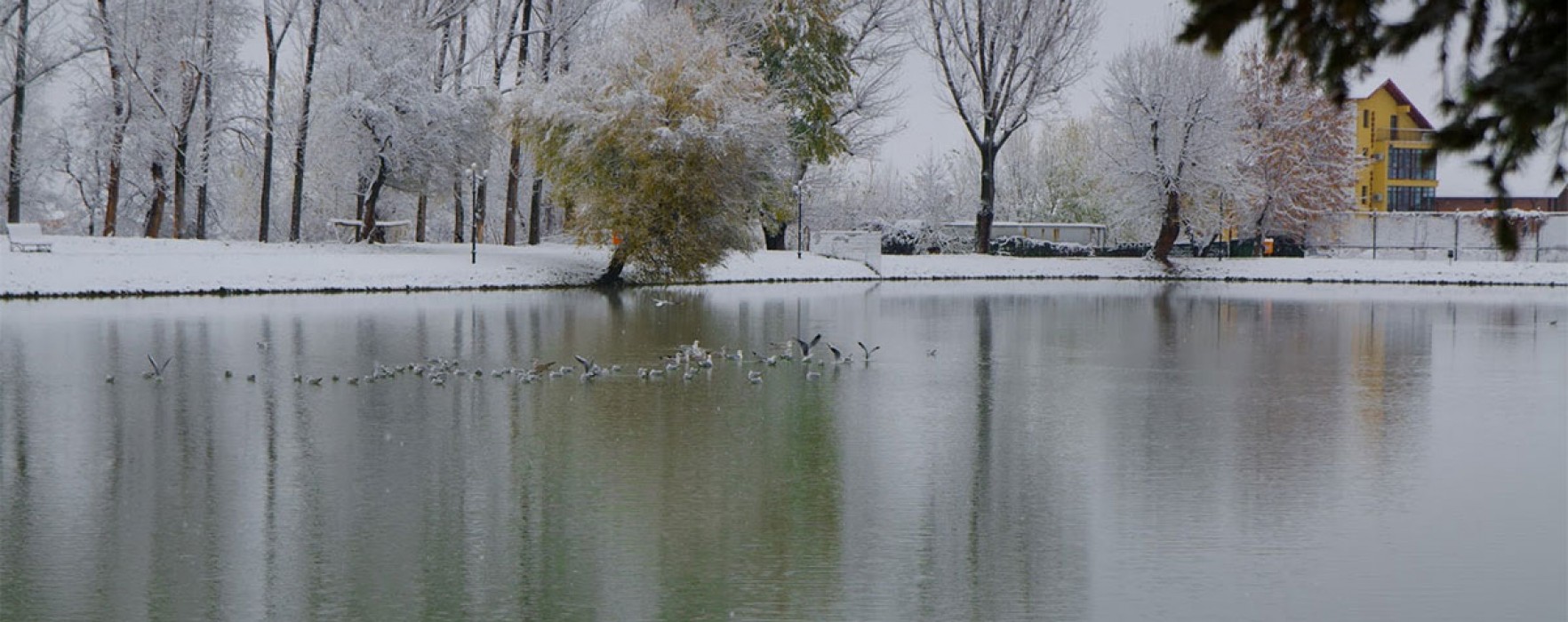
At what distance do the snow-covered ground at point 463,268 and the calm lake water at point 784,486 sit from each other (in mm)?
15629

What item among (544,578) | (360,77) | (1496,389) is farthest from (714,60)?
(544,578)

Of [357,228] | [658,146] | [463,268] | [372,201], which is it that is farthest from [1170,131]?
[357,228]

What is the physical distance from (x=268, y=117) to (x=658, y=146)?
17.0 m

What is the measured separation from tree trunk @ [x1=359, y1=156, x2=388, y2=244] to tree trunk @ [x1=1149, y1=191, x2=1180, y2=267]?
2886 centimetres

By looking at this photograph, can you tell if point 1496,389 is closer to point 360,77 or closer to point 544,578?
point 544,578

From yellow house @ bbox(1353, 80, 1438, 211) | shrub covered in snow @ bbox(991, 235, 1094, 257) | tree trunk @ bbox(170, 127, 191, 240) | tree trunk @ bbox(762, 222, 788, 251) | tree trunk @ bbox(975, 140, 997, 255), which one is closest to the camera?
tree trunk @ bbox(170, 127, 191, 240)

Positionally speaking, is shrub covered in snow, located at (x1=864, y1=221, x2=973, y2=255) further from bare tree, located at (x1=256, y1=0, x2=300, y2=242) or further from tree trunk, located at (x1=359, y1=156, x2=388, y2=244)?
bare tree, located at (x1=256, y1=0, x2=300, y2=242)

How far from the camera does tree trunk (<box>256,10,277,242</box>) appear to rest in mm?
47906

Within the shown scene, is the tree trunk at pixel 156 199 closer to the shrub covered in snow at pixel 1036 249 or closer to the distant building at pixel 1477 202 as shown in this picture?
the shrub covered in snow at pixel 1036 249

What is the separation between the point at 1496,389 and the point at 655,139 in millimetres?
25991

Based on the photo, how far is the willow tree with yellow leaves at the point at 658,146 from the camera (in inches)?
1599

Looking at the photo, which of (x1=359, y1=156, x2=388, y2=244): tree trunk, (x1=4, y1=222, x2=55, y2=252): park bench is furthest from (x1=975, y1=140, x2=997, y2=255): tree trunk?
(x1=4, y1=222, x2=55, y2=252): park bench

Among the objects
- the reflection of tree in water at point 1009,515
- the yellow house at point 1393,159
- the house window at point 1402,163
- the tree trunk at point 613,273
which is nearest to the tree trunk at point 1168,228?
the tree trunk at point 613,273

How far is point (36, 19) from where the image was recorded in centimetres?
4647
